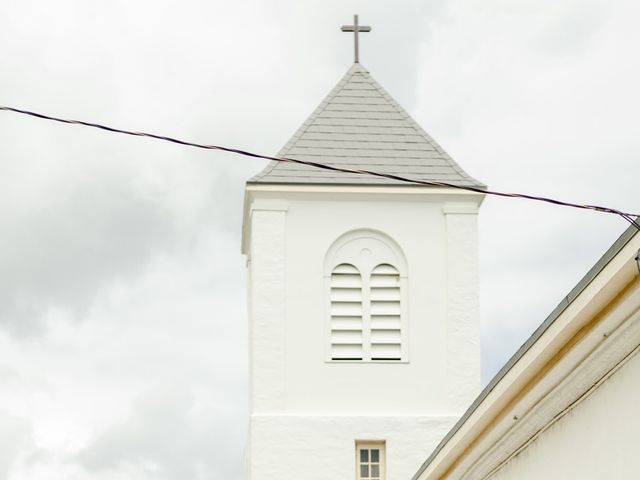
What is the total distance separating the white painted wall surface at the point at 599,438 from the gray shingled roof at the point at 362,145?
16520 millimetres

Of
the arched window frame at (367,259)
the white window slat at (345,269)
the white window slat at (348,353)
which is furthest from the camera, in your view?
the white window slat at (345,269)

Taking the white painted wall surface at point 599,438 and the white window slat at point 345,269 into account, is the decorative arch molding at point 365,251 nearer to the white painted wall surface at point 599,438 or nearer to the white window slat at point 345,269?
the white window slat at point 345,269

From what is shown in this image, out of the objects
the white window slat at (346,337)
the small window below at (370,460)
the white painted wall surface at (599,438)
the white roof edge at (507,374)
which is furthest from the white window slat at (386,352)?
the white painted wall surface at (599,438)

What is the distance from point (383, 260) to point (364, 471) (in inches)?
138

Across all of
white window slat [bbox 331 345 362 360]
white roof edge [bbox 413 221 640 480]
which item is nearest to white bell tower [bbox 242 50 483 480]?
white window slat [bbox 331 345 362 360]

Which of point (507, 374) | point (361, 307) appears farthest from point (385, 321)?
point (507, 374)

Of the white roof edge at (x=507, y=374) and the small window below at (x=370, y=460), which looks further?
the small window below at (x=370, y=460)

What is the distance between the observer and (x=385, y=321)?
3064 cm

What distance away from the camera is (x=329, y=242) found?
30.9m

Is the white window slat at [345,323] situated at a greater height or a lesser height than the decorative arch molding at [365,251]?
lesser

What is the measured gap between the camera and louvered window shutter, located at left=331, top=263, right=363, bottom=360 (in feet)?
100

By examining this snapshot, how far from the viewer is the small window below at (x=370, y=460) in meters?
29.9

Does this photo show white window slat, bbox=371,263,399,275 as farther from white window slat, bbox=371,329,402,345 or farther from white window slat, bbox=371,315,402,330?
white window slat, bbox=371,329,402,345

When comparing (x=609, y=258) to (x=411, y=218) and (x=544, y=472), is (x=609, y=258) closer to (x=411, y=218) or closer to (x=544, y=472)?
(x=544, y=472)
